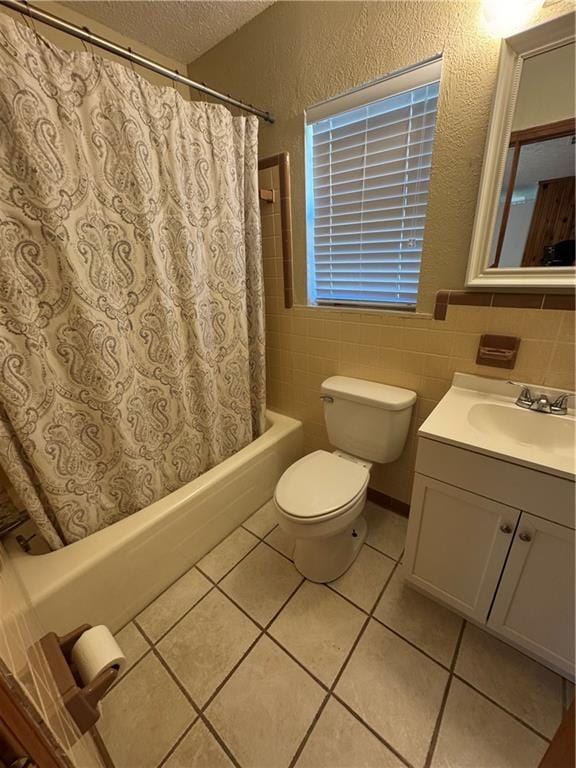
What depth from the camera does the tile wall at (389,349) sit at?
1.10 metres

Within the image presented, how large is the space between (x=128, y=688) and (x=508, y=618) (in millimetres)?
1255

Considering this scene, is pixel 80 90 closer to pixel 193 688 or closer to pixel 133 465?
pixel 133 465

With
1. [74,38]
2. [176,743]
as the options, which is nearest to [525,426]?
[176,743]

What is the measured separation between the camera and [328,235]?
1528 millimetres

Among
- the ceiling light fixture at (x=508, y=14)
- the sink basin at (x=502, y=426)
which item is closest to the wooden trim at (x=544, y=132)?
the ceiling light fixture at (x=508, y=14)

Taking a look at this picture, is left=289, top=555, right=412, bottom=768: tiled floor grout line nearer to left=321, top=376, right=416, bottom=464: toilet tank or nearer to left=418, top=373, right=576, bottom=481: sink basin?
left=321, top=376, right=416, bottom=464: toilet tank

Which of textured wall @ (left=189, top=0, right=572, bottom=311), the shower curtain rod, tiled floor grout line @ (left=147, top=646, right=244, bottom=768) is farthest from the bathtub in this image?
the shower curtain rod

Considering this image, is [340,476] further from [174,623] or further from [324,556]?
[174,623]

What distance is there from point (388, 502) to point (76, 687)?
1439 mm

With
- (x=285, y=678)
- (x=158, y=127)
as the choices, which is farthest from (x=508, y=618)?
(x=158, y=127)

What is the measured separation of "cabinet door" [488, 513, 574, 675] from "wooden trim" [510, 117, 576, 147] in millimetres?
1118

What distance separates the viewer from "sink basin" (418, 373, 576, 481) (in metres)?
0.87

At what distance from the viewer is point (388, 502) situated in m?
1.72

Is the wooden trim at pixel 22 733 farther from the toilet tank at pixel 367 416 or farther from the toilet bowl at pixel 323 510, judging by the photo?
the toilet tank at pixel 367 416
